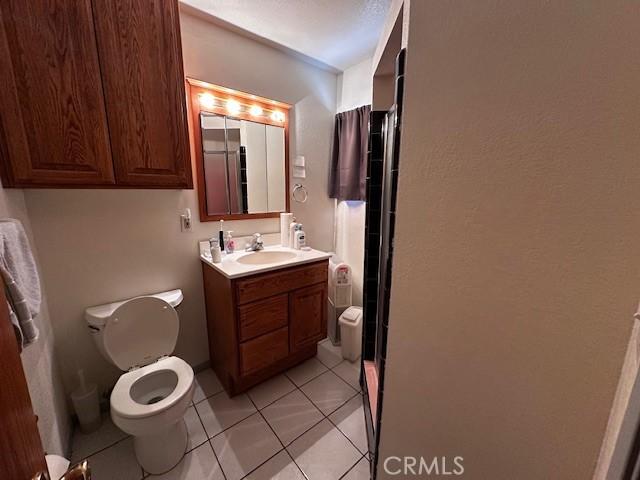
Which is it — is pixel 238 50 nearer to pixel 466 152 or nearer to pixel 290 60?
pixel 290 60

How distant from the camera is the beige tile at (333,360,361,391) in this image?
1.79 metres

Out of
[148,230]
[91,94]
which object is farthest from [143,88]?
[148,230]

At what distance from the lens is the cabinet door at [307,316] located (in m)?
1.75

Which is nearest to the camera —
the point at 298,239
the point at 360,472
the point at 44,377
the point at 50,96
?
the point at 50,96

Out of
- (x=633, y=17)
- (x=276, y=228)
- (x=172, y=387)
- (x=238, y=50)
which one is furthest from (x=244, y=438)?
(x=238, y=50)

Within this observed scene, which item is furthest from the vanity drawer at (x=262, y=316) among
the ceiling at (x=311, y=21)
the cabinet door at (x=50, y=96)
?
the ceiling at (x=311, y=21)

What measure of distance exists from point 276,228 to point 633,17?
1.95 metres

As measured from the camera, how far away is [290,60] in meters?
1.92

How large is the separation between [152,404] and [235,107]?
1866 mm

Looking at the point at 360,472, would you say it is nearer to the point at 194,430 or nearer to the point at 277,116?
the point at 194,430

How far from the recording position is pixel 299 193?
218 cm

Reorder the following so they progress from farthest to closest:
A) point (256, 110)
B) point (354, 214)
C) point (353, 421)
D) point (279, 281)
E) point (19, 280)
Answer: point (354, 214)
point (256, 110)
point (279, 281)
point (353, 421)
point (19, 280)

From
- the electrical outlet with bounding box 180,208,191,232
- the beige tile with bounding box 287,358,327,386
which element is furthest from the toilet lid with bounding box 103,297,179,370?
the beige tile with bounding box 287,358,327,386

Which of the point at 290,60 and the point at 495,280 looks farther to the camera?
the point at 290,60
